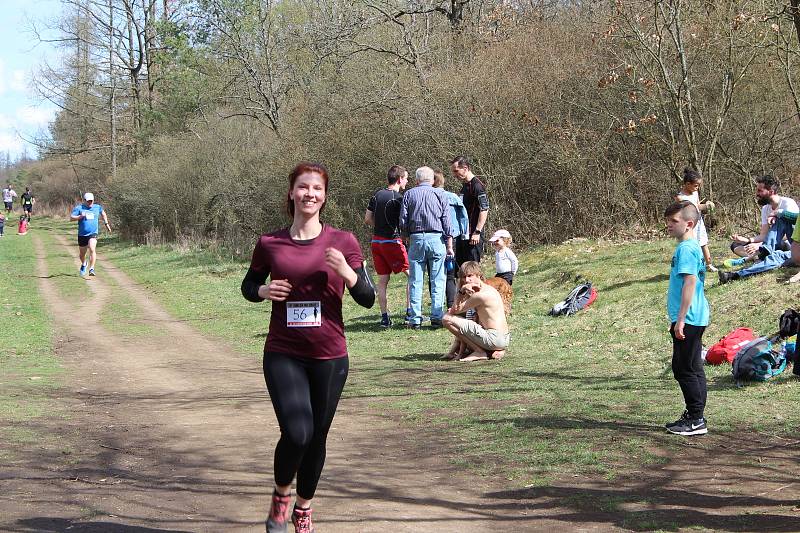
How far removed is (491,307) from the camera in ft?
36.7

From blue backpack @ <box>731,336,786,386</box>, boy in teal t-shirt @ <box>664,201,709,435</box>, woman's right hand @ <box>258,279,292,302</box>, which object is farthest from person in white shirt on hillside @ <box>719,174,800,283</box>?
woman's right hand @ <box>258,279,292,302</box>

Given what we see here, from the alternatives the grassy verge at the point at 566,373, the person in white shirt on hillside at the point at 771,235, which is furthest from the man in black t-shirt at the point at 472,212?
the person in white shirt on hillside at the point at 771,235

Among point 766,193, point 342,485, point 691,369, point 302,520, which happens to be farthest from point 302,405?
point 766,193

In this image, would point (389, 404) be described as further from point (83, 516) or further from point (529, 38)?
point (529, 38)

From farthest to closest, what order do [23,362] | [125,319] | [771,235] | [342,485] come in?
[125,319] → [771,235] → [23,362] → [342,485]

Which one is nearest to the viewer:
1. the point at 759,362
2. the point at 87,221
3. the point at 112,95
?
the point at 759,362

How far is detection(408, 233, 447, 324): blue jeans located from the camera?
1315 cm

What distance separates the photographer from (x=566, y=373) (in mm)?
10422

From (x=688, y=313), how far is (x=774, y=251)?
6996mm

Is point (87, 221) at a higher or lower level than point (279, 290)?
higher

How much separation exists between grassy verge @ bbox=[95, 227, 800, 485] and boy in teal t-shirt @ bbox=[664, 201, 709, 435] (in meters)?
0.27

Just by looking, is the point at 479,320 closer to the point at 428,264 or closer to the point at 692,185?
the point at 428,264

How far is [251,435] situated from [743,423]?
3.77 metres

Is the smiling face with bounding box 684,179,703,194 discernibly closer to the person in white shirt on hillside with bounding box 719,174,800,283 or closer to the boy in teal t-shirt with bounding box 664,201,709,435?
the person in white shirt on hillside with bounding box 719,174,800,283
